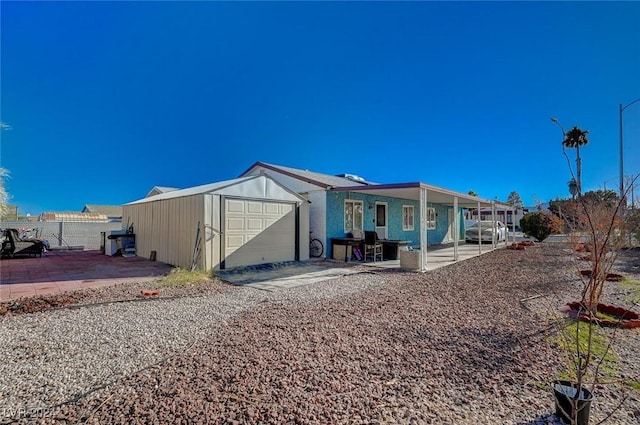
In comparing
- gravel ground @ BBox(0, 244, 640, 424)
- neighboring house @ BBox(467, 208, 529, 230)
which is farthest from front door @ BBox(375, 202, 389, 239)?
gravel ground @ BBox(0, 244, 640, 424)

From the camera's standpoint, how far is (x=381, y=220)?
1420 centimetres

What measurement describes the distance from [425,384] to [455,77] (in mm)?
12675

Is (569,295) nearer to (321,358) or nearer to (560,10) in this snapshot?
(321,358)

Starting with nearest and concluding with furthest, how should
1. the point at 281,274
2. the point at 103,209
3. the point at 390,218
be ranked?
the point at 281,274
the point at 390,218
the point at 103,209

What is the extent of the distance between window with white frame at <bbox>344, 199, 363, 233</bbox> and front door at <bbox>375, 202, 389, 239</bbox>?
1284 millimetres

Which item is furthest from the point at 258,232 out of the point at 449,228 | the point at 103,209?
the point at 103,209

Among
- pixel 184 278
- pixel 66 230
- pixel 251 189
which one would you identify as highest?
pixel 251 189

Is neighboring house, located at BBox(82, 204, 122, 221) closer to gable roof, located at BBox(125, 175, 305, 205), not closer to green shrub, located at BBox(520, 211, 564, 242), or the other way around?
gable roof, located at BBox(125, 175, 305, 205)

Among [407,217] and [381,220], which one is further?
[407,217]

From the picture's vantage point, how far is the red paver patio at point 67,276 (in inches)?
258

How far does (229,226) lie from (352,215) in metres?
5.56

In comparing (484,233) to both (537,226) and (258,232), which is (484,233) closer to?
(537,226)

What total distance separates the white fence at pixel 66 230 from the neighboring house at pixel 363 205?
37.8 ft

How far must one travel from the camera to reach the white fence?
56.4ft
